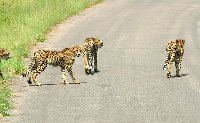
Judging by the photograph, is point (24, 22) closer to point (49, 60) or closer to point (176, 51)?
point (176, 51)

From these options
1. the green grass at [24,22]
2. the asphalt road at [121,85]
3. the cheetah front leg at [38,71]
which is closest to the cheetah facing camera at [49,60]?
the cheetah front leg at [38,71]

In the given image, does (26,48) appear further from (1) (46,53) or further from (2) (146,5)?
(2) (146,5)

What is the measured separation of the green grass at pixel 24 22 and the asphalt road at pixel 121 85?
0.54m

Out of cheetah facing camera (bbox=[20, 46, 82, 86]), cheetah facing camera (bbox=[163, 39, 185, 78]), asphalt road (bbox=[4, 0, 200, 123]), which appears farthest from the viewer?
cheetah facing camera (bbox=[163, 39, 185, 78])

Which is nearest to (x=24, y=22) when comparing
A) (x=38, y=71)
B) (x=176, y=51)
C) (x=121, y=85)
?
(x=176, y=51)

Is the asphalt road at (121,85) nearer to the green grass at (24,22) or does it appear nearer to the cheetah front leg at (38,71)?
the cheetah front leg at (38,71)

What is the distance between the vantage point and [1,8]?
103 feet

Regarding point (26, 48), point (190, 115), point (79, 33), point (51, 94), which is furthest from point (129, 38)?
point (190, 115)

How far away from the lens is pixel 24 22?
2686cm

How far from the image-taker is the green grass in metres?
17.8

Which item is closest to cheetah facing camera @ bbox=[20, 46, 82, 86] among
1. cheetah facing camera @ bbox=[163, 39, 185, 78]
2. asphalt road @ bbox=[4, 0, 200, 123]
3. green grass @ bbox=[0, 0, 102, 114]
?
asphalt road @ bbox=[4, 0, 200, 123]

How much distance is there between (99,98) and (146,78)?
3.09 meters

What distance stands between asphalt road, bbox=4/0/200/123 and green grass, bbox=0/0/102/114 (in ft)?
1.76

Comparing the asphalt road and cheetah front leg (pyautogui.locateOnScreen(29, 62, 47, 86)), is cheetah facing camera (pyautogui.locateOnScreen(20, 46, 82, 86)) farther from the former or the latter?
the asphalt road
